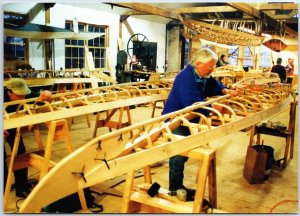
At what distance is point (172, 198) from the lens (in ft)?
9.00

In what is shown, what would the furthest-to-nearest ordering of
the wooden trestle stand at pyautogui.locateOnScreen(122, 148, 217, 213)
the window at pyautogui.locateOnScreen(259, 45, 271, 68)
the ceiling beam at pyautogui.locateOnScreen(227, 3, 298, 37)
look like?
the window at pyautogui.locateOnScreen(259, 45, 271, 68) → the ceiling beam at pyautogui.locateOnScreen(227, 3, 298, 37) → the wooden trestle stand at pyautogui.locateOnScreen(122, 148, 217, 213)

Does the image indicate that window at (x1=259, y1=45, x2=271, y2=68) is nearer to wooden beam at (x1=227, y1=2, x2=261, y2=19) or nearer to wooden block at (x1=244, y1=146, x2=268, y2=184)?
wooden beam at (x1=227, y1=2, x2=261, y2=19)

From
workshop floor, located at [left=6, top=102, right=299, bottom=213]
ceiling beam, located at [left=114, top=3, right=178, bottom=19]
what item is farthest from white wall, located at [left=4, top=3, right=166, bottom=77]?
workshop floor, located at [left=6, top=102, right=299, bottom=213]

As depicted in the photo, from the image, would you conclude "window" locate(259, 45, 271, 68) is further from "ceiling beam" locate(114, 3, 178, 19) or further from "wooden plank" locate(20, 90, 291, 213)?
"wooden plank" locate(20, 90, 291, 213)

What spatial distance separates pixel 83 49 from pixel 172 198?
9.48 metres

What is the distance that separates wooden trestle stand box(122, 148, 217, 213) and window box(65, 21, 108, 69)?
8.61 metres

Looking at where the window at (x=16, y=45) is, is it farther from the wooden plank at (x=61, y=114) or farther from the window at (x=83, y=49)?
the wooden plank at (x=61, y=114)

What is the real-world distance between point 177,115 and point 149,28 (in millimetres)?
11680

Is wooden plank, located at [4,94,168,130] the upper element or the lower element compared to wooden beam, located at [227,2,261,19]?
lower

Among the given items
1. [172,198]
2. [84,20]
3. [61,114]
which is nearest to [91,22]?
[84,20]

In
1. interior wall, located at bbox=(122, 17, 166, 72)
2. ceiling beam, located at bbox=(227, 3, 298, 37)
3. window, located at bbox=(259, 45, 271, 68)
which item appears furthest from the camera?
window, located at bbox=(259, 45, 271, 68)

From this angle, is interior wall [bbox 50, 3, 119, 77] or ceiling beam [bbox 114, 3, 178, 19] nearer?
ceiling beam [bbox 114, 3, 178, 19]

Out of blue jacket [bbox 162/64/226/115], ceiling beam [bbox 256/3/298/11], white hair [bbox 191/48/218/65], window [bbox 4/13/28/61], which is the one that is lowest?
blue jacket [bbox 162/64/226/115]

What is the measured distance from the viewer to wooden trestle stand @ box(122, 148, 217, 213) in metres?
2.51
